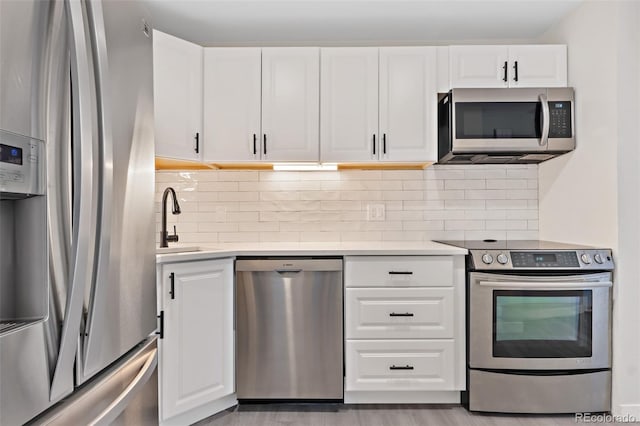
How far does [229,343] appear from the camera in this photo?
235 cm

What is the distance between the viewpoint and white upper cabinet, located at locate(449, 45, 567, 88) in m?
2.68

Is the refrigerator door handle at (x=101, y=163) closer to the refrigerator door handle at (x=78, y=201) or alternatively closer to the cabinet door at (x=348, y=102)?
the refrigerator door handle at (x=78, y=201)

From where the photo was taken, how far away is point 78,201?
2.33 ft

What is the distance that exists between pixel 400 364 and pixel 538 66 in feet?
6.71

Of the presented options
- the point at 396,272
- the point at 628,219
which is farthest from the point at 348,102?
the point at 628,219

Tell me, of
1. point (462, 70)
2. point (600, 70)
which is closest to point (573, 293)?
point (600, 70)

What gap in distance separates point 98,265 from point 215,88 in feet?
6.78

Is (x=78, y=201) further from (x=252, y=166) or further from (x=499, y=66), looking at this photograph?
(x=499, y=66)

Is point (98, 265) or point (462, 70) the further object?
point (462, 70)

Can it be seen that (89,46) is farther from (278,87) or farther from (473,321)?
(473,321)

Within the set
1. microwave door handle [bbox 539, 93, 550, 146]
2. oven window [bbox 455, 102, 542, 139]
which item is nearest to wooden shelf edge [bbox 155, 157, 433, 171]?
oven window [bbox 455, 102, 542, 139]

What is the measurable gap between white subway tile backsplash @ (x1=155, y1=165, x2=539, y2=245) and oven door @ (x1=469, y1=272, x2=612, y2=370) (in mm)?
757

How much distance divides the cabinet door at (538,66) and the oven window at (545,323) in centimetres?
133

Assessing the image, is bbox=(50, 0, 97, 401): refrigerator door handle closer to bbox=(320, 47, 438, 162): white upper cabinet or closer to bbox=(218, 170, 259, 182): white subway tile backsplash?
bbox=(320, 47, 438, 162): white upper cabinet
